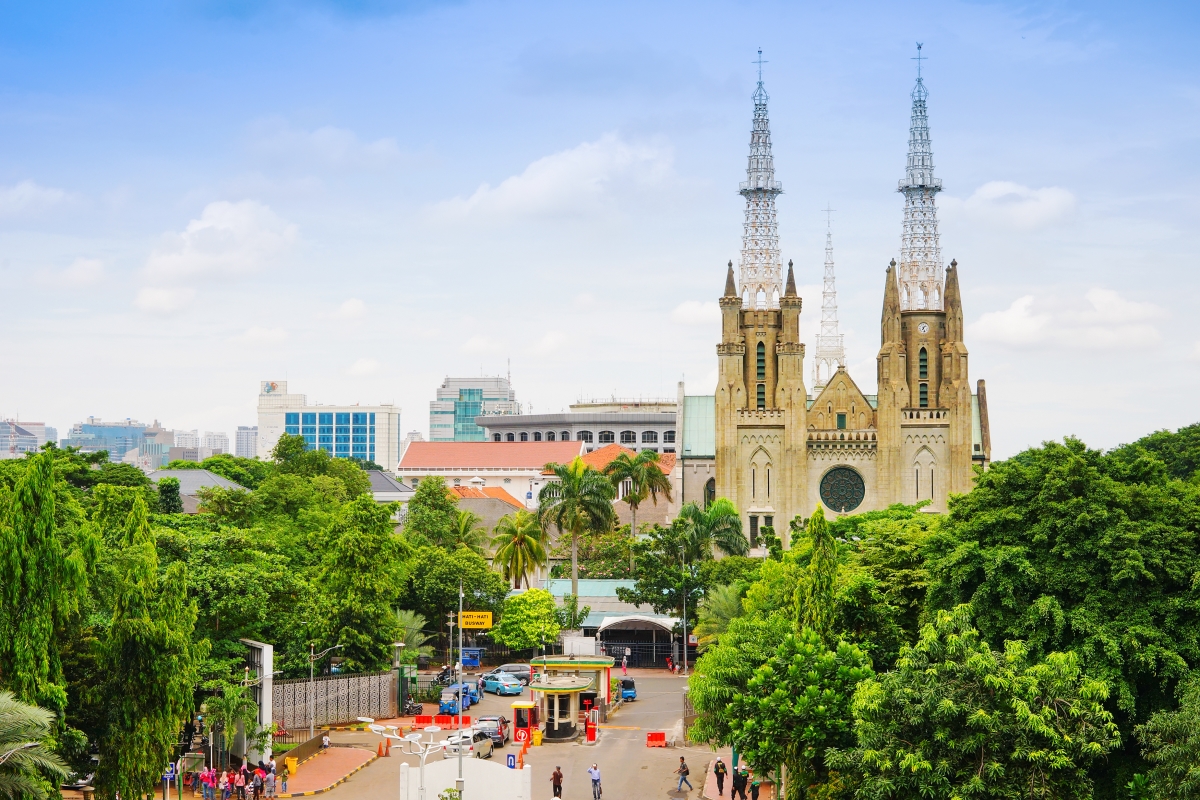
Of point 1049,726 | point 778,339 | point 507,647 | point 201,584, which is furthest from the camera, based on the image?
point 778,339

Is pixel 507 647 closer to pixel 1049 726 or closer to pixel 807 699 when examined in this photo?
pixel 807 699

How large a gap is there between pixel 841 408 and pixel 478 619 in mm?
37391

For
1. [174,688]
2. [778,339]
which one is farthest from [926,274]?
[174,688]

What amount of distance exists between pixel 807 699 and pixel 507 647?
3573cm

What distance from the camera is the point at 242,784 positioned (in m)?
35.2

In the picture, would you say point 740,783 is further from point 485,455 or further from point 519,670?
point 485,455

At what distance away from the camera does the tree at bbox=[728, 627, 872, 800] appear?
3055 centimetres

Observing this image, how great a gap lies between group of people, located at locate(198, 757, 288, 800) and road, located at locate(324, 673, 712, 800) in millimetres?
1555

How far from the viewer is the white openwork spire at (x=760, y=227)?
8781 cm

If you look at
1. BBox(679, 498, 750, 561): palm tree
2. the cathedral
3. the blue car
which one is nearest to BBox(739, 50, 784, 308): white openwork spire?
the cathedral

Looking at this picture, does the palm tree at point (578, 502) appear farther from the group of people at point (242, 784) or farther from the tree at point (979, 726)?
the tree at point (979, 726)

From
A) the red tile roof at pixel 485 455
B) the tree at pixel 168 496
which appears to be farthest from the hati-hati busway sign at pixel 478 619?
the red tile roof at pixel 485 455

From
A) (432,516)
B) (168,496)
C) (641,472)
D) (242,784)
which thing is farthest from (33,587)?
(641,472)

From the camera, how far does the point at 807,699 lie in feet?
99.3
